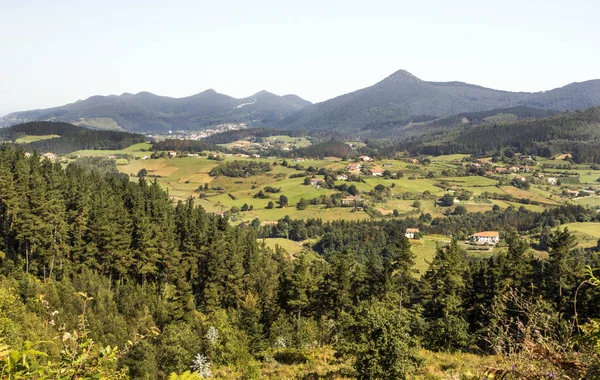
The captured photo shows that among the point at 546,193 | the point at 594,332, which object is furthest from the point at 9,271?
the point at 546,193

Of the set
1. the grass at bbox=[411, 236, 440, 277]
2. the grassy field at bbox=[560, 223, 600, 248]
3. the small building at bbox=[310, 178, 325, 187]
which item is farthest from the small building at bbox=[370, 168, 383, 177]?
the grassy field at bbox=[560, 223, 600, 248]

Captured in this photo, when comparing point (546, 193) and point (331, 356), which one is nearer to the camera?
point (331, 356)

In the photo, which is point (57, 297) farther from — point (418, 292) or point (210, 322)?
point (418, 292)

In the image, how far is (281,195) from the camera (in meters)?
144

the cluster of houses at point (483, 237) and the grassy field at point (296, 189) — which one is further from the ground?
the grassy field at point (296, 189)

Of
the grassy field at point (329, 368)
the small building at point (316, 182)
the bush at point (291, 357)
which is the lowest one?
the small building at point (316, 182)

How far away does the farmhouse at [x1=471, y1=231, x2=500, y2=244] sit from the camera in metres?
102

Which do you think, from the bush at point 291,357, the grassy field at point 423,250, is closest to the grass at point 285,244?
the grassy field at point 423,250

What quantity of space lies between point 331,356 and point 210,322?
49.9 feet

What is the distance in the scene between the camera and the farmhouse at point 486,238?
10250 centimetres

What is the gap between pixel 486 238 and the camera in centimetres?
10406

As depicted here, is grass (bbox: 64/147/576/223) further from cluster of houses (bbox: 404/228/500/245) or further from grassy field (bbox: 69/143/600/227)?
cluster of houses (bbox: 404/228/500/245)

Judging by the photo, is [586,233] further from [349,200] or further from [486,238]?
[349,200]

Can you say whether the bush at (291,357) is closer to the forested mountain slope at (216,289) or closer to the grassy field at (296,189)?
the forested mountain slope at (216,289)
